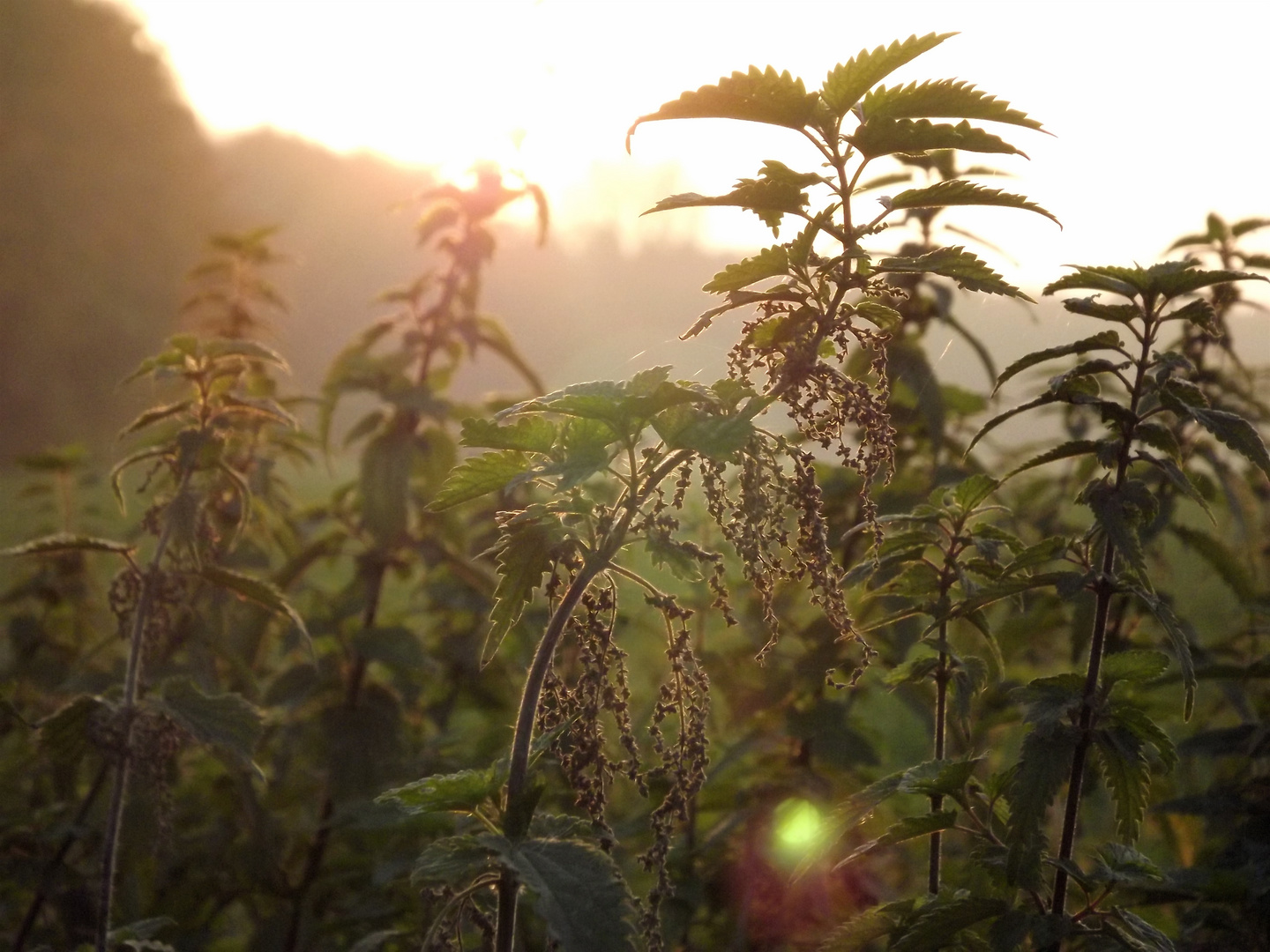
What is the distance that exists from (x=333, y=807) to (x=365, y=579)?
0.74m

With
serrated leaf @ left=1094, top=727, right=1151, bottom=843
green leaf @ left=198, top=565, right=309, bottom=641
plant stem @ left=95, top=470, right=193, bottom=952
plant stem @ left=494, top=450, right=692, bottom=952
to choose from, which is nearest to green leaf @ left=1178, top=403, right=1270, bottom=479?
serrated leaf @ left=1094, top=727, right=1151, bottom=843

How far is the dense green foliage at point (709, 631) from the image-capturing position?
1.41 metres

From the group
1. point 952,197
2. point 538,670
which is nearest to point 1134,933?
point 538,670

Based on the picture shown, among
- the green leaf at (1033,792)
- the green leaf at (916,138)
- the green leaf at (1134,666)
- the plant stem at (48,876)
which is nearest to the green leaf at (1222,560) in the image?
the green leaf at (1134,666)

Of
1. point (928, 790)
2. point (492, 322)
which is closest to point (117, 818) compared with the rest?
point (928, 790)

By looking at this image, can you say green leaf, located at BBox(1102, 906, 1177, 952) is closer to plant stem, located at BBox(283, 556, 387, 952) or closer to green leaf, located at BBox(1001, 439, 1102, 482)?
green leaf, located at BBox(1001, 439, 1102, 482)

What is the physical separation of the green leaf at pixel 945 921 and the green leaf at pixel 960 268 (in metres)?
0.90

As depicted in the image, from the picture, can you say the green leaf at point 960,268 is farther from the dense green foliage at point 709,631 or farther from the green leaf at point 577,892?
the green leaf at point 577,892

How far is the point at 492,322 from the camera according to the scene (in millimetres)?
3902

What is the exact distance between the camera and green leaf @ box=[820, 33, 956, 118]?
4.58 feet

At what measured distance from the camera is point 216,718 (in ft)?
6.82

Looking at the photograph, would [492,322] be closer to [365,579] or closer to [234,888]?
[365,579]

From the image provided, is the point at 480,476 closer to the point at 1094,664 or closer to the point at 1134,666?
the point at 1094,664

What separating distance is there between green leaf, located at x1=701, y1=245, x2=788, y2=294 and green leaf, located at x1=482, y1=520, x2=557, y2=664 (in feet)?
1.30
